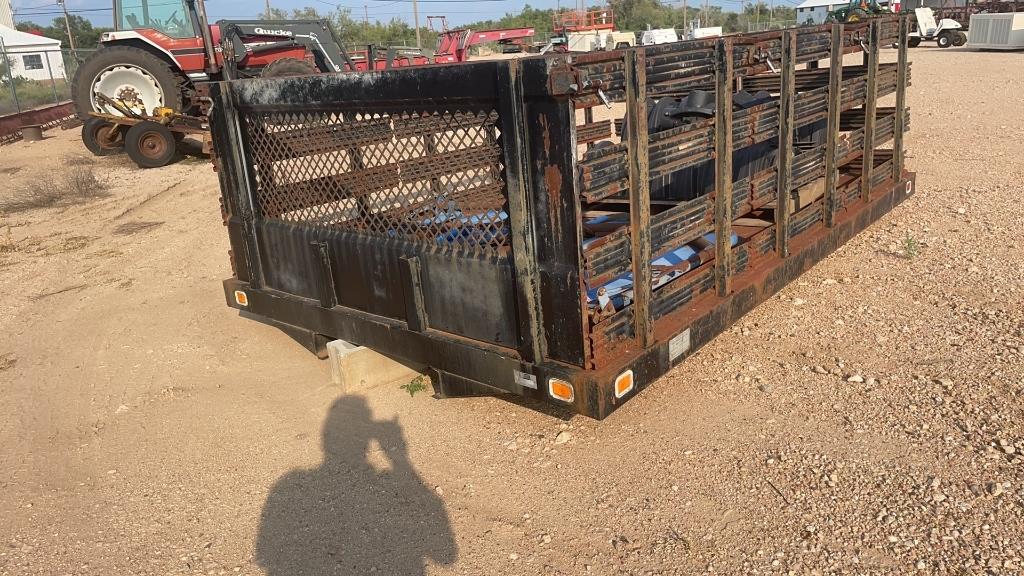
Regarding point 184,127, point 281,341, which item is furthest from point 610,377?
point 184,127

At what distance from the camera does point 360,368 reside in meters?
4.20

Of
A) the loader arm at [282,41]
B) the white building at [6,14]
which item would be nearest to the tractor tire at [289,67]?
the loader arm at [282,41]

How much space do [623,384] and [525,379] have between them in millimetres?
389

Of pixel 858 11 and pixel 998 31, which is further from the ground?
pixel 858 11

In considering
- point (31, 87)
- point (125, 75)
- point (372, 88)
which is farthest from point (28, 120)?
point (372, 88)

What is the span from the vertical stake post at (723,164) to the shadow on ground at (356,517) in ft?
5.40

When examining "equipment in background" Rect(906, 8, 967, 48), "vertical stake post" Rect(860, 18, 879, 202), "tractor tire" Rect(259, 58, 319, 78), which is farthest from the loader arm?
"equipment in background" Rect(906, 8, 967, 48)

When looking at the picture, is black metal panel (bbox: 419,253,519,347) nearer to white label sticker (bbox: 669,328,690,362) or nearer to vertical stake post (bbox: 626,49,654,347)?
vertical stake post (bbox: 626,49,654,347)

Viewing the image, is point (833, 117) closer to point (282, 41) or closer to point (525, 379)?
point (525, 379)

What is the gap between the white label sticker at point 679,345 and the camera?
3.40 meters

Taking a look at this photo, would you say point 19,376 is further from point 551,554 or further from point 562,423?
point 551,554

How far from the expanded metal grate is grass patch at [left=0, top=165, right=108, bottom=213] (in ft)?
27.1

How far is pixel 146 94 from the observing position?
14141 millimetres

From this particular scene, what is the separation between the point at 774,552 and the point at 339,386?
2402 mm
